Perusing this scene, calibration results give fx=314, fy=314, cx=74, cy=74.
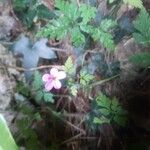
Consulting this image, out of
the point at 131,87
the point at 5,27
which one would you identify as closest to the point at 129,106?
the point at 131,87

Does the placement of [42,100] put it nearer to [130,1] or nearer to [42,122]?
[42,122]

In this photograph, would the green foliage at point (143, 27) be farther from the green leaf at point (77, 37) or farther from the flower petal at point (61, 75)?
the flower petal at point (61, 75)

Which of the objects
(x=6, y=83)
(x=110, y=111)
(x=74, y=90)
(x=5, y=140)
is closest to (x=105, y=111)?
(x=110, y=111)

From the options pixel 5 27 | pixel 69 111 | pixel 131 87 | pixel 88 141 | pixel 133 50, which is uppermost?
pixel 5 27

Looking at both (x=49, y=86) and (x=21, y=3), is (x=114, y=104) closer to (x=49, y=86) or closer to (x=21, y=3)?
(x=49, y=86)

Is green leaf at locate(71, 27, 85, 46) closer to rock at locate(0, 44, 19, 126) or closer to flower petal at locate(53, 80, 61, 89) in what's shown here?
flower petal at locate(53, 80, 61, 89)

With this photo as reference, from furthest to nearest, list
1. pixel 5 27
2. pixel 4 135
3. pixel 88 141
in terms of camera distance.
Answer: pixel 5 27, pixel 88 141, pixel 4 135

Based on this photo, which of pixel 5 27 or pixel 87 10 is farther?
pixel 5 27
